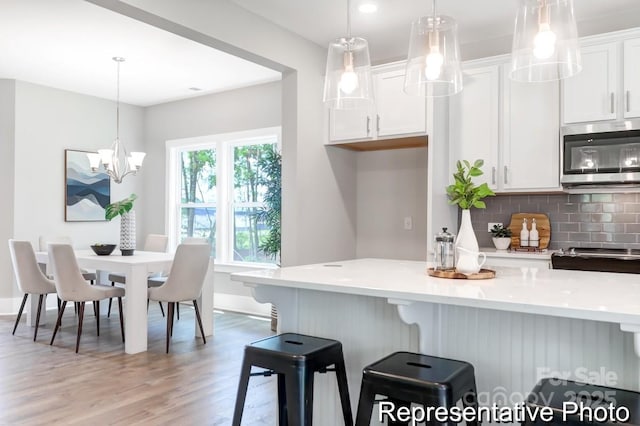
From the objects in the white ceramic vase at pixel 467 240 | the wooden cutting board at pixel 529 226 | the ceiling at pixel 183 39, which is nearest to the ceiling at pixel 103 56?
the ceiling at pixel 183 39

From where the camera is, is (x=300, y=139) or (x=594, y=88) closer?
(x=594, y=88)

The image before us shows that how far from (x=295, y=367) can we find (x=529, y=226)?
9.72ft

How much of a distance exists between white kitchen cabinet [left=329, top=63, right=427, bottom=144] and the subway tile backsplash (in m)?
1.05

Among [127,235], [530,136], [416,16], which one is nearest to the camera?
[416,16]

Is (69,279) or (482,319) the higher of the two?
(482,319)

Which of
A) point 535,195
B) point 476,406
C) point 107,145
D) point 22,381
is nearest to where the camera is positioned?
point 476,406

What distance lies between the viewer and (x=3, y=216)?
574 cm

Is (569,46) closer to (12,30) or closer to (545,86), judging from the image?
(545,86)

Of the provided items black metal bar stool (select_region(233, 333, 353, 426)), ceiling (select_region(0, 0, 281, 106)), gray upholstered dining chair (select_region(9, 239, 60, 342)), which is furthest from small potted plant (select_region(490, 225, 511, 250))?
gray upholstered dining chair (select_region(9, 239, 60, 342))

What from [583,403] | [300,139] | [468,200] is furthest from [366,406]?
[300,139]

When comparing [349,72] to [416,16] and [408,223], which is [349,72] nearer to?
[416,16]

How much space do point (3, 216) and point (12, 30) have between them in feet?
8.24

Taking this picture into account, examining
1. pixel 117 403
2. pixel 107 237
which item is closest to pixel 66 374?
pixel 117 403

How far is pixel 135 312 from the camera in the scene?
4.17 meters
